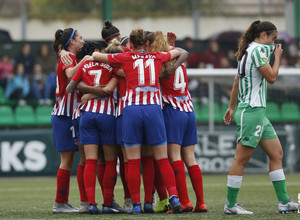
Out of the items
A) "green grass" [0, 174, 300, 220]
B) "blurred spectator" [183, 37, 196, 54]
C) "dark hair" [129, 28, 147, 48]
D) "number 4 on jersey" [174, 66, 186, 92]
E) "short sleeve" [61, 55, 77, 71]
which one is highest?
"blurred spectator" [183, 37, 196, 54]

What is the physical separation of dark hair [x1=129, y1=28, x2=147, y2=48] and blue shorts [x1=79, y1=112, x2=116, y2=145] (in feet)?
2.81

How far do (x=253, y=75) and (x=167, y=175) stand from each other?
4.52 feet

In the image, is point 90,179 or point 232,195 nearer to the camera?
point 232,195

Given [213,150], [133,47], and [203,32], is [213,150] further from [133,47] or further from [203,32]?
[203,32]

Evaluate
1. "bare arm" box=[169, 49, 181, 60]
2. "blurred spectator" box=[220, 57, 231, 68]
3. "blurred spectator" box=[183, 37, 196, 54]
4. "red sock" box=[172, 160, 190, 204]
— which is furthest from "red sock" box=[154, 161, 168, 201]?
"blurred spectator" box=[220, 57, 231, 68]

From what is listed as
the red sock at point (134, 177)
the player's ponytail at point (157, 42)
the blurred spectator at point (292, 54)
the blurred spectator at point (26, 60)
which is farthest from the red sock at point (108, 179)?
the blurred spectator at point (292, 54)

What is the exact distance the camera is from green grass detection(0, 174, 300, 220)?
6824 millimetres

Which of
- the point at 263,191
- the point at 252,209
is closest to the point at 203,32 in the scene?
the point at 263,191

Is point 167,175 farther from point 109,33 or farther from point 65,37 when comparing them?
point 65,37

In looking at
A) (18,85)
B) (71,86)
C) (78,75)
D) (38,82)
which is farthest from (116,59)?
(18,85)

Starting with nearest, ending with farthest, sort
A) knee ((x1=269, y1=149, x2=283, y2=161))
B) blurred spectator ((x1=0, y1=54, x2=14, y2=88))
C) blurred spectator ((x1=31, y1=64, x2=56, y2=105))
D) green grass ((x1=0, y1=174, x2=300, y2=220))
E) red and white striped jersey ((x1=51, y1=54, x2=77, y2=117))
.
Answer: knee ((x1=269, y1=149, x2=283, y2=161)), green grass ((x1=0, y1=174, x2=300, y2=220)), red and white striped jersey ((x1=51, y1=54, x2=77, y2=117)), blurred spectator ((x1=31, y1=64, x2=56, y2=105)), blurred spectator ((x1=0, y1=54, x2=14, y2=88))

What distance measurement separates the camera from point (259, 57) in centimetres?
661

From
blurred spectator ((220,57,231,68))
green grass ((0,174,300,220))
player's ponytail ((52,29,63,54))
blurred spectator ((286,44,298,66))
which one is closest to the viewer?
green grass ((0,174,300,220))

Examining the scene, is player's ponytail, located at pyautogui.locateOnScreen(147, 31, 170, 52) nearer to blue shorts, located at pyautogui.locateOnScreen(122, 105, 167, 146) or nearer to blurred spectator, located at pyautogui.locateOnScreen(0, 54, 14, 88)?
blue shorts, located at pyautogui.locateOnScreen(122, 105, 167, 146)
